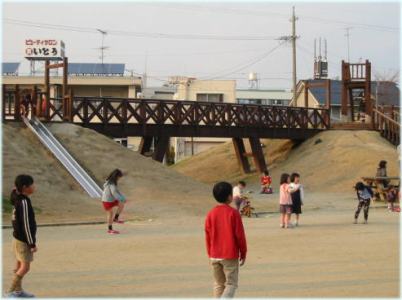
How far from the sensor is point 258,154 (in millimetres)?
37531

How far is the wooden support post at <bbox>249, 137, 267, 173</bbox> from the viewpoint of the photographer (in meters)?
37.5

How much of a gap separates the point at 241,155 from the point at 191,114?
19.0 feet

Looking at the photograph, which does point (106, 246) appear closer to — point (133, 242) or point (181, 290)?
point (133, 242)

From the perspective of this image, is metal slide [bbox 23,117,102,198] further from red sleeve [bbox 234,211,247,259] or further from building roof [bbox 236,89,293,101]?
building roof [bbox 236,89,293,101]

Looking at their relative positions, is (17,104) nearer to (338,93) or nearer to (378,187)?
(378,187)

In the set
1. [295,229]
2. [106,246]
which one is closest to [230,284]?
[106,246]

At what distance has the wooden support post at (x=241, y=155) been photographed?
127 ft

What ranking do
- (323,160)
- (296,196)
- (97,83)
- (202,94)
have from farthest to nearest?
(202,94), (97,83), (323,160), (296,196)

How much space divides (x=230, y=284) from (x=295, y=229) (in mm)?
8849

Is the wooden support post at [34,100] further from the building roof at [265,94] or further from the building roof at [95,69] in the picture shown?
the building roof at [265,94]

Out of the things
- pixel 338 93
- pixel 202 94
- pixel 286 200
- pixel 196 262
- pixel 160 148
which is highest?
pixel 202 94

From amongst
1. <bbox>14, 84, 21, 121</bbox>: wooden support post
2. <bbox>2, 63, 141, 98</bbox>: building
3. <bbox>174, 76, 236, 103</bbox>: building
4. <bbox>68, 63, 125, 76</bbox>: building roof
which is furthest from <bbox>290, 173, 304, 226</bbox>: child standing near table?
<bbox>68, 63, 125, 76</bbox>: building roof

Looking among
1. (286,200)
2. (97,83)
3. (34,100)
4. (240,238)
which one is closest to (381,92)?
(97,83)

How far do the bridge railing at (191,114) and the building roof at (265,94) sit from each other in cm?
3353
